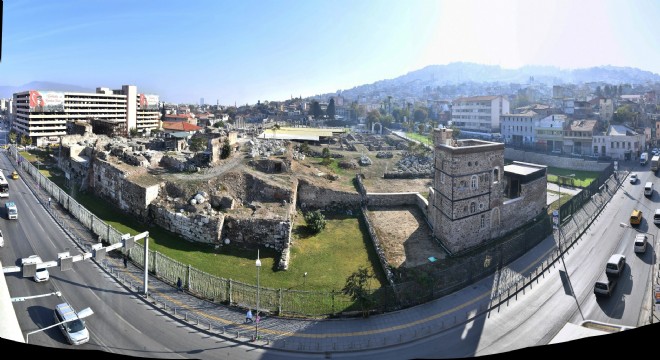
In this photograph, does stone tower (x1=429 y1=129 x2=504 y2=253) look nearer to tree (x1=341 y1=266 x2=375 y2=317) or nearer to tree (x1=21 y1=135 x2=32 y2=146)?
tree (x1=341 y1=266 x2=375 y2=317)

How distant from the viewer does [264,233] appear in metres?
9.33

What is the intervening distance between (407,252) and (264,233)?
331 centimetres

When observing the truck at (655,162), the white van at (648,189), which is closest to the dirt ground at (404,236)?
the white van at (648,189)

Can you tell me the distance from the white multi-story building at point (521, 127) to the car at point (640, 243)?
2555 millimetres

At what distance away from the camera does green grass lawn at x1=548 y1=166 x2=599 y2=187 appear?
18.4ft

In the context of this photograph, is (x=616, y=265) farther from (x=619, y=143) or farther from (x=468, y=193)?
(x=468, y=193)

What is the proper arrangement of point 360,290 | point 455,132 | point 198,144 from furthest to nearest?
point 198,144
point 455,132
point 360,290

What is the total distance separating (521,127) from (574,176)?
3.65 feet

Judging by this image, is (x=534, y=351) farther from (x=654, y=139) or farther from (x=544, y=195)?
(x=544, y=195)

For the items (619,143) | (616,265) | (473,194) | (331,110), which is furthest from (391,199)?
(331,110)

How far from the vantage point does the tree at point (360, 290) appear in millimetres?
5590

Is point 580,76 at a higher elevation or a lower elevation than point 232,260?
higher

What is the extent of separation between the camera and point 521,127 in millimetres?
6711

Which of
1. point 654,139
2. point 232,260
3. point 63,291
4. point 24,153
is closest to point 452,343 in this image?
point 654,139
